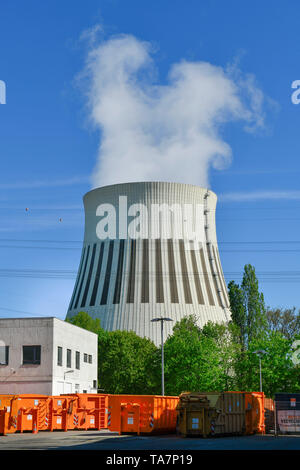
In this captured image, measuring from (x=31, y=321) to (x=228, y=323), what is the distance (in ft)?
113

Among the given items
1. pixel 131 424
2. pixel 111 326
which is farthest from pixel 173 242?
pixel 131 424

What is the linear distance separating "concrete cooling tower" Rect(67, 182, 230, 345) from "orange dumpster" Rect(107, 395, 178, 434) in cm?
4126

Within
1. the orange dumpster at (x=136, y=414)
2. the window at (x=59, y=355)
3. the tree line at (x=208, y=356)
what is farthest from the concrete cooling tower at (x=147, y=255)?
the orange dumpster at (x=136, y=414)

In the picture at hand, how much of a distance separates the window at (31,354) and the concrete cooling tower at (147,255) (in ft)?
83.9

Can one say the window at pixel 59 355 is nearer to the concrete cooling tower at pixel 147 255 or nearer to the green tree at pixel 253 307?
the concrete cooling tower at pixel 147 255

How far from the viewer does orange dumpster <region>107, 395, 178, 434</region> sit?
109 feet

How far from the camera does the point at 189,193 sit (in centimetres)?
7656

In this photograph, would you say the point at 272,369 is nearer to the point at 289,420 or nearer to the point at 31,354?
the point at 31,354

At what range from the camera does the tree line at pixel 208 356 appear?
6181cm

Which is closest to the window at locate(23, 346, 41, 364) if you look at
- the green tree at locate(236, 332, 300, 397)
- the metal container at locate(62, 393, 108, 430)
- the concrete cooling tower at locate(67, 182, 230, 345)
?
the metal container at locate(62, 393, 108, 430)

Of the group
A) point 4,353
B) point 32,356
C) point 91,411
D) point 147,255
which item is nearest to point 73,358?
point 32,356

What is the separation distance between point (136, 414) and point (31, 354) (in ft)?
62.1

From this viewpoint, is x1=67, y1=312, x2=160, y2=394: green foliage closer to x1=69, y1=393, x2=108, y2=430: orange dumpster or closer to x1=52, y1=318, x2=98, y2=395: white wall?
x1=52, y1=318, x2=98, y2=395: white wall
